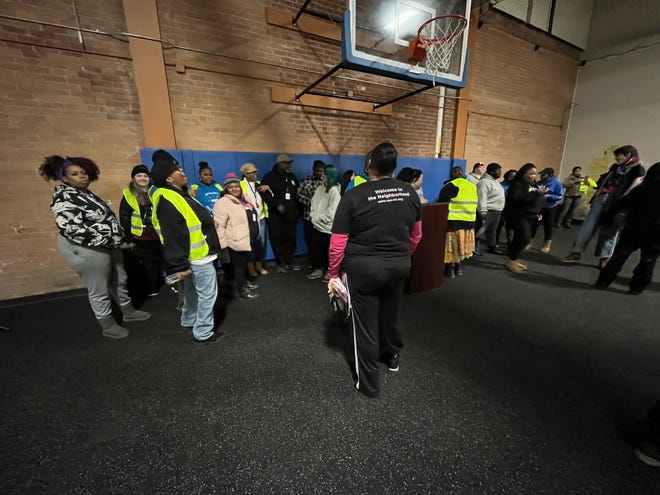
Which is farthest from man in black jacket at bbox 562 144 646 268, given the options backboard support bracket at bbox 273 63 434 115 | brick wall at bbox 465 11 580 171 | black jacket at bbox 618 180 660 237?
brick wall at bbox 465 11 580 171

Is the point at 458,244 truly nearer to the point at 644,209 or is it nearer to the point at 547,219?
the point at 644,209

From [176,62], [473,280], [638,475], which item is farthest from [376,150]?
[176,62]

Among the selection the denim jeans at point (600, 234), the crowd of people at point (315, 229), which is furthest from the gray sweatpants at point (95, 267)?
the denim jeans at point (600, 234)

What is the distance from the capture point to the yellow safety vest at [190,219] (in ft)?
6.11

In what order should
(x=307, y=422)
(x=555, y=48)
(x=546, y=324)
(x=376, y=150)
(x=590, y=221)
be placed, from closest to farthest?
(x=376, y=150), (x=307, y=422), (x=546, y=324), (x=590, y=221), (x=555, y=48)

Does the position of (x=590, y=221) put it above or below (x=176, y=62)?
below

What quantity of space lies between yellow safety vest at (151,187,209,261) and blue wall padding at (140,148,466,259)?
1.99 m

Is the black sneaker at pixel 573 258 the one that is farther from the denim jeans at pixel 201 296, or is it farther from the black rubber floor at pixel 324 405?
the denim jeans at pixel 201 296

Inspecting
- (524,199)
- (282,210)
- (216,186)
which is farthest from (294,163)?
(524,199)

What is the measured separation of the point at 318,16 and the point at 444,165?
363 centimetres

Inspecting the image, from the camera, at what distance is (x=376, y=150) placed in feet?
4.99

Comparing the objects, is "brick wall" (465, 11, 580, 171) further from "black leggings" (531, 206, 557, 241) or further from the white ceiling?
"black leggings" (531, 206, 557, 241)

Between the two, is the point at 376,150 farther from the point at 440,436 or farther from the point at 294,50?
the point at 294,50

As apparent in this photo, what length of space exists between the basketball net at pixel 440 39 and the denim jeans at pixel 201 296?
3.83 metres
